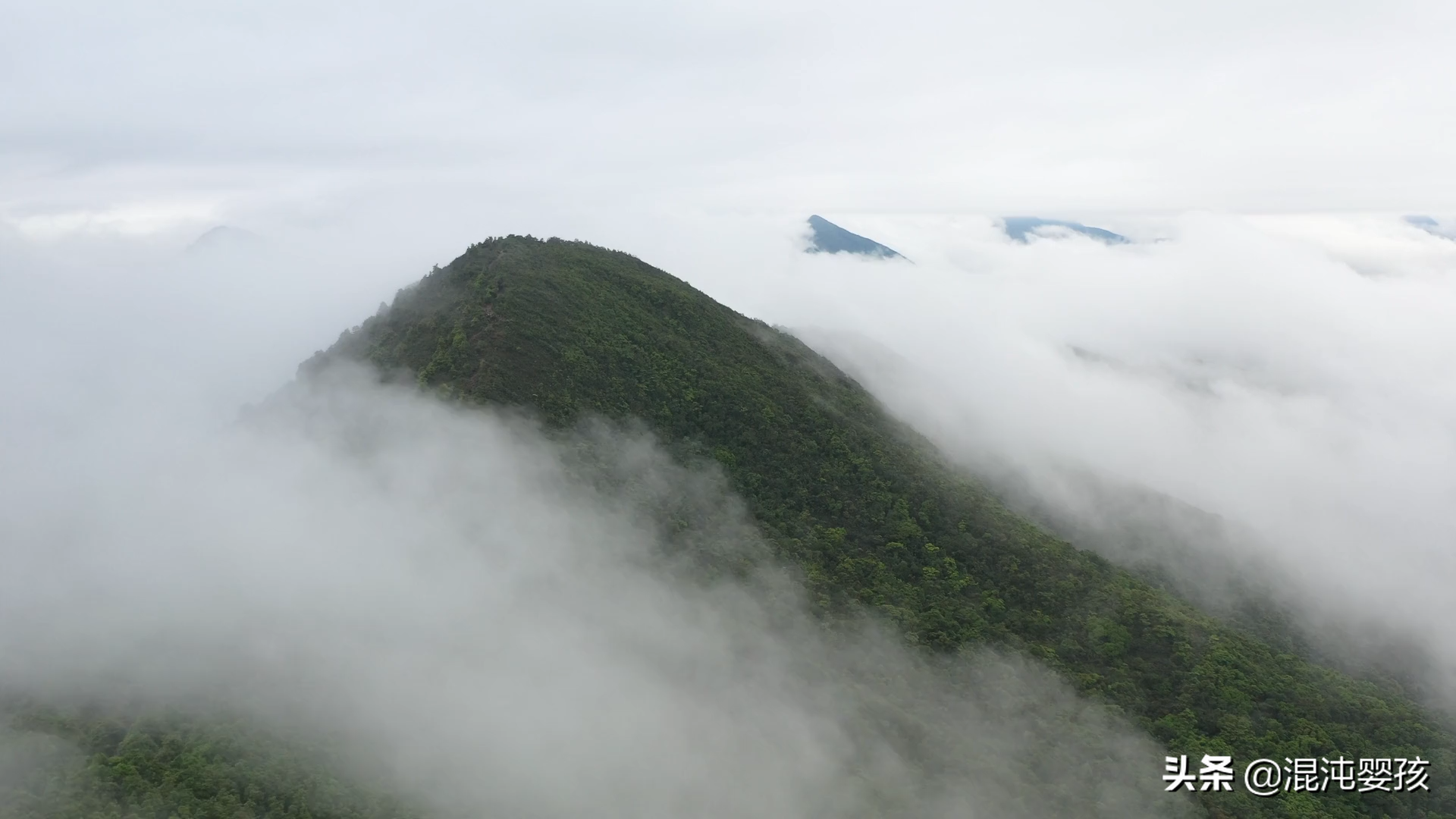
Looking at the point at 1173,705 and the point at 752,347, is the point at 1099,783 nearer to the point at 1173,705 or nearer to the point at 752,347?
the point at 1173,705

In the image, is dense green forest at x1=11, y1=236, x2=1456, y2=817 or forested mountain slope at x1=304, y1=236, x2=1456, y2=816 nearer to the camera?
dense green forest at x1=11, y1=236, x2=1456, y2=817

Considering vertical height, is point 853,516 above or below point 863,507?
below

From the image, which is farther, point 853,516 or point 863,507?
point 863,507

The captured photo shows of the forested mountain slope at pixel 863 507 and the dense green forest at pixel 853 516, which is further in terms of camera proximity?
the forested mountain slope at pixel 863 507
